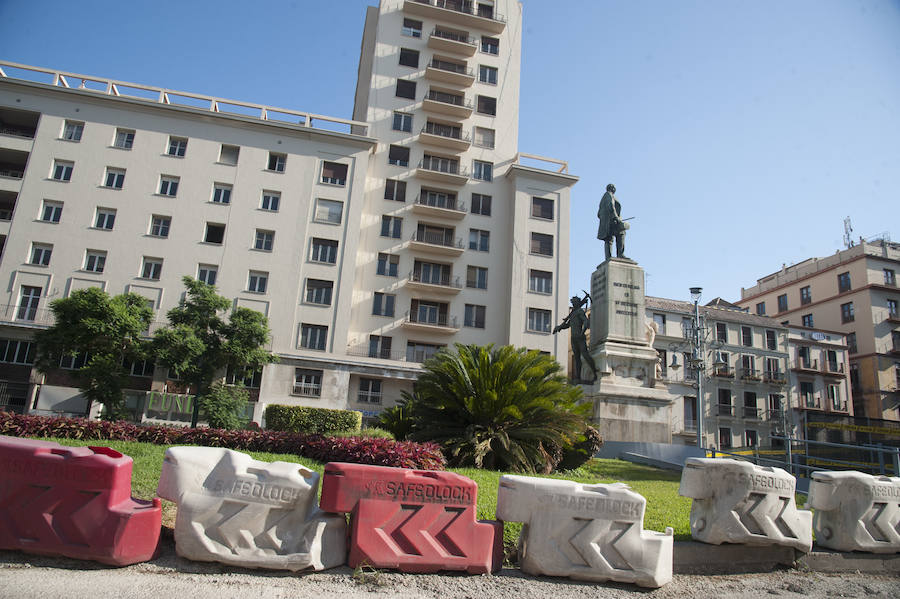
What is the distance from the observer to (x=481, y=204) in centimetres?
3984

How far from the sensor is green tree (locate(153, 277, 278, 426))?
75.0ft

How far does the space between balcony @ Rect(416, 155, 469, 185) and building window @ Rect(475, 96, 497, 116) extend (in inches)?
206

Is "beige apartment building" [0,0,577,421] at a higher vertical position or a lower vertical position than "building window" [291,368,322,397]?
higher

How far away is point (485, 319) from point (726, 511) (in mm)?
32540

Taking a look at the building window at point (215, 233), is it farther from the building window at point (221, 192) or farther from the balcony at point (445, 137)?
the balcony at point (445, 137)

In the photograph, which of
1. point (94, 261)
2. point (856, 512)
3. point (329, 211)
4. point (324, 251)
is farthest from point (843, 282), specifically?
point (94, 261)

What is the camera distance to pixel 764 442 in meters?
41.5

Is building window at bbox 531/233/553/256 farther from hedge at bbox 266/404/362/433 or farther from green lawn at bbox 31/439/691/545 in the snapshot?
green lawn at bbox 31/439/691/545

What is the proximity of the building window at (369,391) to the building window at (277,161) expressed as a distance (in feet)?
49.1

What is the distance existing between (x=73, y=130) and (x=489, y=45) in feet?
98.6

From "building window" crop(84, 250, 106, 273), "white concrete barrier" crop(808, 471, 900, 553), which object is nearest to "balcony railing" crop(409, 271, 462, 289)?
"building window" crop(84, 250, 106, 273)

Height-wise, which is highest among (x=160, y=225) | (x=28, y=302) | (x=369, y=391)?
(x=160, y=225)

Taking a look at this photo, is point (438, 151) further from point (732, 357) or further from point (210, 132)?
point (732, 357)

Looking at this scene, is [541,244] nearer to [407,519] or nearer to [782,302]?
[782,302]
